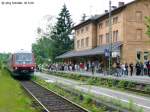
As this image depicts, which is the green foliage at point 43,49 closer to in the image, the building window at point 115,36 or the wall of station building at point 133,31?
the building window at point 115,36

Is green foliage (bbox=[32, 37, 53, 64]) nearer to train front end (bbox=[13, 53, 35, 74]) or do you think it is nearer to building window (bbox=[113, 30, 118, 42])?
building window (bbox=[113, 30, 118, 42])

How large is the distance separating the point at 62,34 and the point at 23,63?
2189 inches

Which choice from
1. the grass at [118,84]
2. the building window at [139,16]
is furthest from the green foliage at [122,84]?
the building window at [139,16]

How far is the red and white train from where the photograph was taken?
4592 cm

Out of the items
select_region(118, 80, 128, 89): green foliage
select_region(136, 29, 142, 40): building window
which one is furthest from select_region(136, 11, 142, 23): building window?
select_region(118, 80, 128, 89): green foliage

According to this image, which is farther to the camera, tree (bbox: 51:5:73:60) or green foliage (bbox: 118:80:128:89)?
tree (bbox: 51:5:73:60)

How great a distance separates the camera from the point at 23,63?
4647 centimetres

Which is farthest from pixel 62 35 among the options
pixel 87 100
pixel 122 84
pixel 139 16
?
pixel 87 100

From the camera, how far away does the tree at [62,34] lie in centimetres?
10094

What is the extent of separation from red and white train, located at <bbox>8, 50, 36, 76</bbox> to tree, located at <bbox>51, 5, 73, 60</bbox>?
53103 millimetres

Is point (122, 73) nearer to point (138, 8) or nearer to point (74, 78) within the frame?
point (74, 78)

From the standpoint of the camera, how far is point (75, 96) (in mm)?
25781

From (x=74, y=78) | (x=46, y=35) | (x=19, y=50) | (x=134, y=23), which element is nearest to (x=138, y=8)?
(x=134, y=23)

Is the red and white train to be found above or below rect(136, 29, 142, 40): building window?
below
